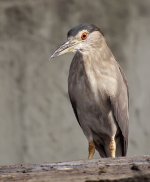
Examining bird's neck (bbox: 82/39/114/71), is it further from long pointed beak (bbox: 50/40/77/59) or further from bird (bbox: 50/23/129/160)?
long pointed beak (bbox: 50/40/77/59)

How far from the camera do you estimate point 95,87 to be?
3924mm

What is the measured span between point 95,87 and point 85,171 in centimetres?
177

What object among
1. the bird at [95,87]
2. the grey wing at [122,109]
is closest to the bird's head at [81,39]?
the bird at [95,87]

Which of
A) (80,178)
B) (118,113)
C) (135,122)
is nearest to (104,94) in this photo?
(118,113)

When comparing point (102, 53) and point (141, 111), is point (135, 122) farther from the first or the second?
point (102, 53)

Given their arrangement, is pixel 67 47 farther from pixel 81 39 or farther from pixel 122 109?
pixel 122 109

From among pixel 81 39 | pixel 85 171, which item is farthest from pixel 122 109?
pixel 85 171

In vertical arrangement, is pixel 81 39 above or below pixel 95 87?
above

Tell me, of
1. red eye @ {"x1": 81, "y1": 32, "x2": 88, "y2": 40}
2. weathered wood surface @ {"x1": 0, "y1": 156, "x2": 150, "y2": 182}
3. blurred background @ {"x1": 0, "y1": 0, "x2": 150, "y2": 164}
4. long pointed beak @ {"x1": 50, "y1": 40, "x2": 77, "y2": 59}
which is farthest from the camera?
blurred background @ {"x1": 0, "y1": 0, "x2": 150, "y2": 164}

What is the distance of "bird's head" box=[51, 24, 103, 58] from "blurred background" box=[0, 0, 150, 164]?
0.91 m

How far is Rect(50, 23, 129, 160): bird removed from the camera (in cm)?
393

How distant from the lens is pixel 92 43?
13.0ft

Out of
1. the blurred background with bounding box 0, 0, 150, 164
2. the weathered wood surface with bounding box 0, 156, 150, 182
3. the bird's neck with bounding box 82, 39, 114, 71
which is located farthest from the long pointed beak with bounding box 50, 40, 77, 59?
the weathered wood surface with bounding box 0, 156, 150, 182

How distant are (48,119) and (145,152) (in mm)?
579
